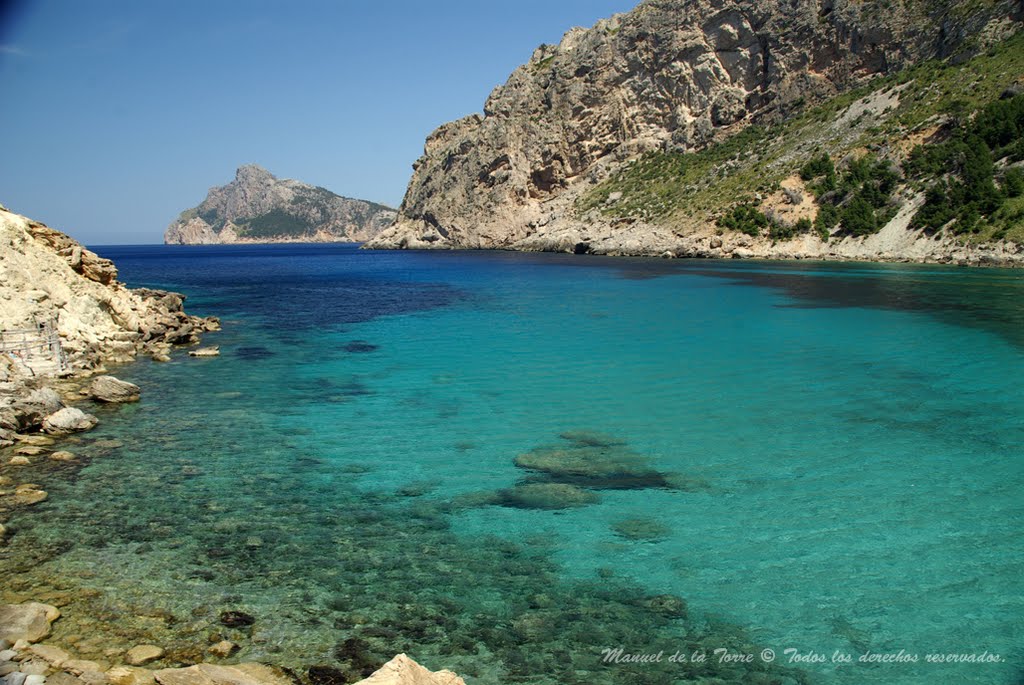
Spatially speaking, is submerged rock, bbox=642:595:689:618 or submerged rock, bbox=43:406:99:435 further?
submerged rock, bbox=43:406:99:435

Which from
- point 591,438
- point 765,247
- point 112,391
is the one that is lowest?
point 591,438

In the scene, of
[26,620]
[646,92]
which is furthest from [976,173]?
[26,620]

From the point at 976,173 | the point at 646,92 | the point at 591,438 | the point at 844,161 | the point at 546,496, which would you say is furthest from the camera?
the point at 646,92

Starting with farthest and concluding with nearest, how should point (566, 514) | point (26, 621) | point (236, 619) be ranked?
1. point (566, 514)
2. point (236, 619)
3. point (26, 621)

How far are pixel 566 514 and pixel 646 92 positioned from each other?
106829 mm

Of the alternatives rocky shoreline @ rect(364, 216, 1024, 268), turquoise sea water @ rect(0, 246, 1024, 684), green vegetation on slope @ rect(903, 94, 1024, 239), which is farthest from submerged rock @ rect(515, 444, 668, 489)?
green vegetation on slope @ rect(903, 94, 1024, 239)

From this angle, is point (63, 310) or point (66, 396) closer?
point (66, 396)

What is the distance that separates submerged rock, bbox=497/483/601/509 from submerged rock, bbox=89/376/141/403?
1187 cm

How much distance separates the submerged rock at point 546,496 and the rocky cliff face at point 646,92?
7633cm

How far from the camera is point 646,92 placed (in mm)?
107438

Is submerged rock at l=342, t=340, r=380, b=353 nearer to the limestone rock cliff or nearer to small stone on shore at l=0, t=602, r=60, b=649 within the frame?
the limestone rock cliff

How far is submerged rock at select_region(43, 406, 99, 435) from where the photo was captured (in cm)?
1501

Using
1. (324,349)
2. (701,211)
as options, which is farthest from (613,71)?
(324,349)

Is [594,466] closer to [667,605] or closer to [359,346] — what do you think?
[667,605]
